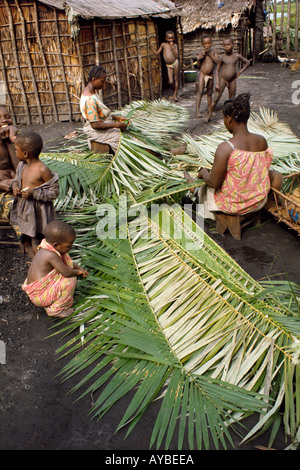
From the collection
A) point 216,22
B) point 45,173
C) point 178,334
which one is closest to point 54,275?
point 45,173

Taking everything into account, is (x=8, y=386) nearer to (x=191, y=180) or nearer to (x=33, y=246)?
(x=33, y=246)

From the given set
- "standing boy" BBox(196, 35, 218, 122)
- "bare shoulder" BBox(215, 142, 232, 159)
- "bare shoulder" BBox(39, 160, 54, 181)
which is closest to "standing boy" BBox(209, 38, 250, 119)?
"standing boy" BBox(196, 35, 218, 122)

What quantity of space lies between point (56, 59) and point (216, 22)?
6956mm

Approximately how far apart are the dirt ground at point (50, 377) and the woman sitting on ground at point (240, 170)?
349 mm

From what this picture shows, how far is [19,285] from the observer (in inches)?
128

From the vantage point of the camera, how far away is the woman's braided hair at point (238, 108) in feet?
10.9

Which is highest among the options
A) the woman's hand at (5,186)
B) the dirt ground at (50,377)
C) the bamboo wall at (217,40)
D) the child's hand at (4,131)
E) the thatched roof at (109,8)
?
the thatched roof at (109,8)

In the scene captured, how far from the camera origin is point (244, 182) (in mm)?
3516

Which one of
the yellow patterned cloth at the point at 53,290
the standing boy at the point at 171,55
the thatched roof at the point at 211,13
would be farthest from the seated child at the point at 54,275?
the thatched roof at the point at 211,13

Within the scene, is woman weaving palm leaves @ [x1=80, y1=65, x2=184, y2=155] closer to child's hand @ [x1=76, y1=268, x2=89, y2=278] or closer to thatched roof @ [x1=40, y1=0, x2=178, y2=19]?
child's hand @ [x1=76, y1=268, x2=89, y2=278]

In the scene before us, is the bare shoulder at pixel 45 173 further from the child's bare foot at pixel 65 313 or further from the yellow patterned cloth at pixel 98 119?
the yellow patterned cloth at pixel 98 119

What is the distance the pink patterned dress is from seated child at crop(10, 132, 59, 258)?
149 centimetres

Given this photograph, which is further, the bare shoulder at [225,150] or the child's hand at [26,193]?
the bare shoulder at [225,150]

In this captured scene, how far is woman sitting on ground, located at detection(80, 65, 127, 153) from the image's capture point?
4527mm
